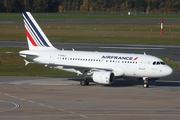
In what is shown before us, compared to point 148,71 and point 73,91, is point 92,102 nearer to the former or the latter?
point 73,91

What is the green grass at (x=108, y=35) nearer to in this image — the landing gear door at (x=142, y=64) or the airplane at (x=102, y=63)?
the airplane at (x=102, y=63)

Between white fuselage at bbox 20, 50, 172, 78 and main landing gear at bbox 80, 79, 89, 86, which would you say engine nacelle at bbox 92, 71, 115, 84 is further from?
main landing gear at bbox 80, 79, 89, 86

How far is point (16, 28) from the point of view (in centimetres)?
15075

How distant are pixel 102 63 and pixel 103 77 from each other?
2.38m

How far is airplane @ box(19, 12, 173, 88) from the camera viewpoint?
186 ft

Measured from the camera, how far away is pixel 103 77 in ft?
186

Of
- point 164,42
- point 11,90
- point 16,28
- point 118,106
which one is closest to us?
point 118,106

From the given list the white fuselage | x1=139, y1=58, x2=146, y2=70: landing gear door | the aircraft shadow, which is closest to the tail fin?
the white fuselage

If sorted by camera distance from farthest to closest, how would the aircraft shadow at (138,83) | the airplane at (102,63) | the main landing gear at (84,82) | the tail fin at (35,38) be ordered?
the tail fin at (35,38) < the aircraft shadow at (138,83) < the main landing gear at (84,82) < the airplane at (102,63)

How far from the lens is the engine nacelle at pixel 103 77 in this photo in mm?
56500

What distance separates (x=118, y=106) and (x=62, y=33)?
9108 centimetres

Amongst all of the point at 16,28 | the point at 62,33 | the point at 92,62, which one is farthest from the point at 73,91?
the point at 16,28

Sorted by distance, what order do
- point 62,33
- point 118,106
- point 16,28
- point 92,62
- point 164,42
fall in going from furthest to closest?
point 16,28, point 62,33, point 164,42, point 92,62, point 118,106

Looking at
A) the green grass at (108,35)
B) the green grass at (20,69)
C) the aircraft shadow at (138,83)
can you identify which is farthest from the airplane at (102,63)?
the green grass at (108,35)
